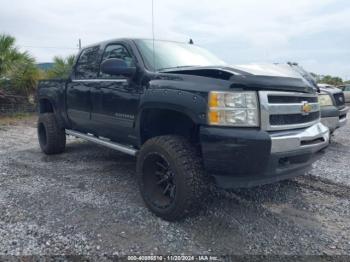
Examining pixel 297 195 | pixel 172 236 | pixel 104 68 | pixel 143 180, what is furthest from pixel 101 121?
pixel 297 195

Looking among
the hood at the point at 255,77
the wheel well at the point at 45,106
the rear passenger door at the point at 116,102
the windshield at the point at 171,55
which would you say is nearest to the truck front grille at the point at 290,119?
the hood at the point at 255,77

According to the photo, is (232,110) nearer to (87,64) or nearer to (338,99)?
(87,64)

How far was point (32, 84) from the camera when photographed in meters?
12.8

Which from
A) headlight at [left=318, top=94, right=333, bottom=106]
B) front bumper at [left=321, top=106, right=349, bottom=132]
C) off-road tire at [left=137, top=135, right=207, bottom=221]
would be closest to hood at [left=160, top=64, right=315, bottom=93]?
off-road tire at [left=137, top=135, right=207, bottom=221]

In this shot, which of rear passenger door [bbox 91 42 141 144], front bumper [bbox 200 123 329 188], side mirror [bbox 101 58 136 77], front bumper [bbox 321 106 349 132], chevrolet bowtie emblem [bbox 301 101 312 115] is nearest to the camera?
front bumper [bbox 200 123 329 188]

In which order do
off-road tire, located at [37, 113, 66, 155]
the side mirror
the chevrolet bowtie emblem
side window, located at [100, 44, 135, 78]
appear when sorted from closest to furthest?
the chevrolet bowtie emblem < the side mirror < side window, located at [100, 44, 135, 78] < off-road tire, located at [37, 113, 66, 155]

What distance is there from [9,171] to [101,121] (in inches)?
70.2

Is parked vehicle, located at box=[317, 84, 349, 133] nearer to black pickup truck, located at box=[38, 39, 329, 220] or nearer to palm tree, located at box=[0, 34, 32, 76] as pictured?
black pickup truck, located at box=[38, 39, 329, 220]

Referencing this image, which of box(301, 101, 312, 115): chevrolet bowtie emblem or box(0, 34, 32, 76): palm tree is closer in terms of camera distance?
box(301, 101, 312, 115): chevrolet bowtie emblem

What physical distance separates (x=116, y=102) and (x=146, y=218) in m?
1.49

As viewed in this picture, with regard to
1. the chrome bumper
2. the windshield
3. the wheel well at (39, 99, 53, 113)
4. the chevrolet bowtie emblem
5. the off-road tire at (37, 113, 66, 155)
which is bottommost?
the off-road tire at (37, 113, 66, 155)

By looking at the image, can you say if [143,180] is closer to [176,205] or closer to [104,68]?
[176,205]

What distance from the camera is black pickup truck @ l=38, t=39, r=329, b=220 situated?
9.60 ft

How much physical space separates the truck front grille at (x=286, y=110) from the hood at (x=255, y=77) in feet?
0.20
